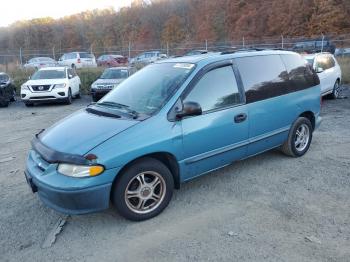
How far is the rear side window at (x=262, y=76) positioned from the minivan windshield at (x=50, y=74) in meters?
11.6

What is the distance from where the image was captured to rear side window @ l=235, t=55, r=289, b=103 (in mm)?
4902

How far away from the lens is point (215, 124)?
175 inches

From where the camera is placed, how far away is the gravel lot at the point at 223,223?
11.2ft

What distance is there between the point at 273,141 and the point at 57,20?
2899 inches

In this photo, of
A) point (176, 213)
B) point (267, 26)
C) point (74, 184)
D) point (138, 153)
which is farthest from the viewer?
point (267, 26)

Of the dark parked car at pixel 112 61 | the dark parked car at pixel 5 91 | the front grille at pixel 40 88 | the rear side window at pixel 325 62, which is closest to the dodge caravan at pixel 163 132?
the rear side window at pixel 325 62

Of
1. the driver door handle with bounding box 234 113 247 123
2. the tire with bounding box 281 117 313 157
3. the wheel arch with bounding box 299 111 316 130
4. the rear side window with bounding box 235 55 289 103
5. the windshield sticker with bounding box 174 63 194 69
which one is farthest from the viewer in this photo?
the wheel arch with bounding box 299 111 316 130

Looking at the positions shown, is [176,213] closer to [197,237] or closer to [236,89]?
[197,237]

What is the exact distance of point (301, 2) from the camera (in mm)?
40719

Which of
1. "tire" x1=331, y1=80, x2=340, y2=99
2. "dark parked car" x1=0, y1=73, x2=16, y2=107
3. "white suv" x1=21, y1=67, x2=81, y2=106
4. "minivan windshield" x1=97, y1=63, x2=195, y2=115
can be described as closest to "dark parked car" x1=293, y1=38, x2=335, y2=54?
"tire" x1=331, y1=80, x2=340, y2=99

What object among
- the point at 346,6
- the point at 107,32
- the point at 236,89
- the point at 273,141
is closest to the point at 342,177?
the point at 273,141

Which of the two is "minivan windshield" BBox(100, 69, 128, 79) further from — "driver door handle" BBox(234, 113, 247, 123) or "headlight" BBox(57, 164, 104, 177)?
"headlight" BBox(57, 164, 104, 177)

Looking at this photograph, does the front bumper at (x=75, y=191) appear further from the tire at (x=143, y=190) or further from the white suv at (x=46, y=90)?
→ the white suv at (x=46, y=90)

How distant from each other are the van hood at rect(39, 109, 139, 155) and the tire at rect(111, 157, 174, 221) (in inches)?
16.9
